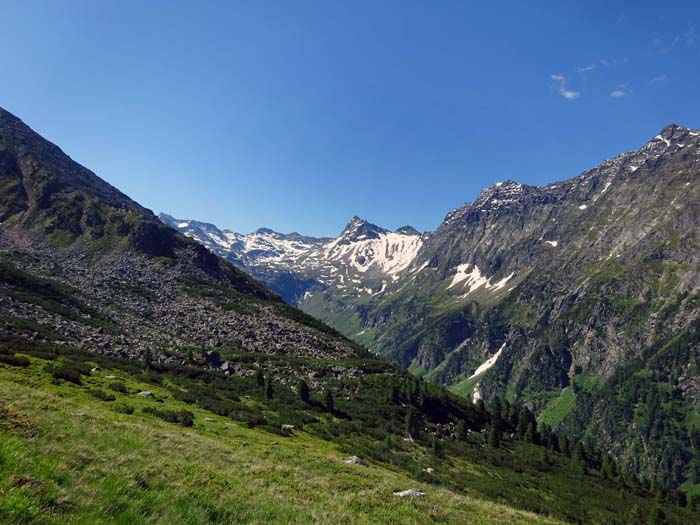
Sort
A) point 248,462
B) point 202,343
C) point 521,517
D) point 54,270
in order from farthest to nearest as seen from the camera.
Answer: point 54,270, point 202,343, point 521,517, point 248,462

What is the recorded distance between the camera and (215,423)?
201 ft

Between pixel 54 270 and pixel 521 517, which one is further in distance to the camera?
pixel 54 270

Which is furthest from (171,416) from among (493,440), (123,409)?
(493,440)

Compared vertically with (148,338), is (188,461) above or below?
above

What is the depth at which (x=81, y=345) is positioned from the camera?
95.7 metres

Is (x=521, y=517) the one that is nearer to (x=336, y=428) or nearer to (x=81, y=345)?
(x=336, y=428)

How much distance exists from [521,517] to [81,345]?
3852 inches

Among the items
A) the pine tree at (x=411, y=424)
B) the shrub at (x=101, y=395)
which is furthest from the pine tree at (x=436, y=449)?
the shrub at (x=101, y=395)

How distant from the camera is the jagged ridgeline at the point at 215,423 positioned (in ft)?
50.3

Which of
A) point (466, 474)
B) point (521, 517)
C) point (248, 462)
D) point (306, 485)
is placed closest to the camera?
point (306, 485)

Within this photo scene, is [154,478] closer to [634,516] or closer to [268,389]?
[268,389]

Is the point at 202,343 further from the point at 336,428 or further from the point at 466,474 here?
the point at 466,474

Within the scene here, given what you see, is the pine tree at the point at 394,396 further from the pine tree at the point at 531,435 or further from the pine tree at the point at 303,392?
the pine tree at the point at 531,435

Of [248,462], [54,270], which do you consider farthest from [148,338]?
[248,462]
